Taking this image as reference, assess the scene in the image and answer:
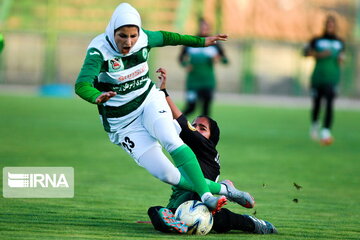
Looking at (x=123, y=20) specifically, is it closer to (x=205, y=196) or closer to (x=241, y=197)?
(x=205, y=196)

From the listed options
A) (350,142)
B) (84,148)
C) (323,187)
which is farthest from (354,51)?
(323,187)

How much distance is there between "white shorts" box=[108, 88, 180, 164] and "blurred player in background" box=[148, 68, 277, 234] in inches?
9.5

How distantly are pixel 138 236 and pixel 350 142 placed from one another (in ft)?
34.1

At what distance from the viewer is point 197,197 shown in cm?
660

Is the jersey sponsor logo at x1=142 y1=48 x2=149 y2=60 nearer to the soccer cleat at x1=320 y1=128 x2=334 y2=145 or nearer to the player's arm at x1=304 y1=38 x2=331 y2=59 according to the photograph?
the soccer cleat at x1=320 y1=128 x2=334 y2=145

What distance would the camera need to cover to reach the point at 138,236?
6.07 meters

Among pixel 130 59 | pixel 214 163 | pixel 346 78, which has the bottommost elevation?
pixel 346 78

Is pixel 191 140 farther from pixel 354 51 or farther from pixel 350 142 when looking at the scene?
pixel 354 51

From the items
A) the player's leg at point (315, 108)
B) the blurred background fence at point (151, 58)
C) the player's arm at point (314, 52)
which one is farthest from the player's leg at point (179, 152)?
the blurred background fence at point (151, 58)

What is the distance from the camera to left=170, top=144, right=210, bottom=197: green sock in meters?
6.44

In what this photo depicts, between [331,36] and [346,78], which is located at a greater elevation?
[331,36]

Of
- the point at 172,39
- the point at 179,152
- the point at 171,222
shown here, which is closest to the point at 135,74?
the point at 172,39

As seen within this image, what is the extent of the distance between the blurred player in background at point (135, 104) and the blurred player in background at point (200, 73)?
9.84 meters

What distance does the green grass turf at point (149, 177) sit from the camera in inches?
259
